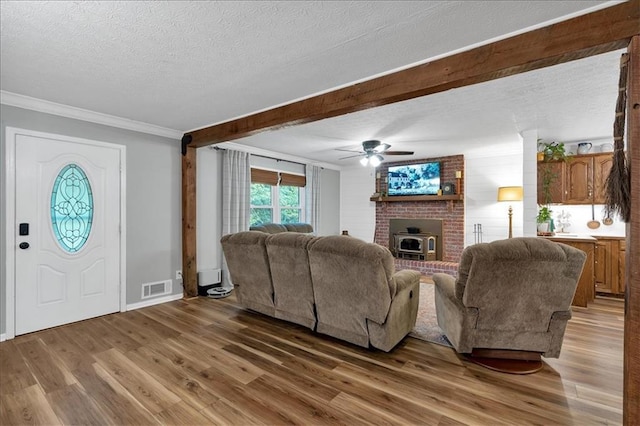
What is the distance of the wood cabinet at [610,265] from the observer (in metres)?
4.34

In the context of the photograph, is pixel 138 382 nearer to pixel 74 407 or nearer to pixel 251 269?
pixel 74 407

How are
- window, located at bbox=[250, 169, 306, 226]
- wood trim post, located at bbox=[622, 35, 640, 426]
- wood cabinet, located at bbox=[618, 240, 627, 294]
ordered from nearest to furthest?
wood trim post, located at bbox=[622, 35, 640, 426] → wood cabinet, located at bbox=[618, 240, 627, 294] → window, located at bbox=[250, 169, 306, 226]

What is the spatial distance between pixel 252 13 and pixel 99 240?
3290 millimetres

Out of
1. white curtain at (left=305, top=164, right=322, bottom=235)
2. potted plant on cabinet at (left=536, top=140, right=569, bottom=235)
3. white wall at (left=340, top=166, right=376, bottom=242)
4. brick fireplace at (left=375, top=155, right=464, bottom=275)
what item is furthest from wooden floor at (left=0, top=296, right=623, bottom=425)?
white wall at (left=340, top=166, right=376, bottom=242)

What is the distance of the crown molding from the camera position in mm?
3023

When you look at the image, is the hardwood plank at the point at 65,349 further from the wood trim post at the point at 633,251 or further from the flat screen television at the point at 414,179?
the flat screen television at the point at 414,179

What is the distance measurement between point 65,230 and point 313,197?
14.6 feet

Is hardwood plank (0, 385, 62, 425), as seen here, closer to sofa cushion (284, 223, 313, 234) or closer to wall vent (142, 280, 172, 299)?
wall vent (142, 280, 172, 299)

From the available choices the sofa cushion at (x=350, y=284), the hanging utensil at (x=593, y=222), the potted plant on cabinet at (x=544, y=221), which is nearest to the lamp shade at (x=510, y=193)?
the potted plant on cabinet at (x=544, y=221)

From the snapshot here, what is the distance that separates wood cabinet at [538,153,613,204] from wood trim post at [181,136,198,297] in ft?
17.8

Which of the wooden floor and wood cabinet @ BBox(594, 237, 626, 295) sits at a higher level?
wood cabinet @ BBox(594, 237, 626, 295)

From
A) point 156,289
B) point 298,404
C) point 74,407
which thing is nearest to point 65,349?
point 74,407

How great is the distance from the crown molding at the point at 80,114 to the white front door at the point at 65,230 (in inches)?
10.9

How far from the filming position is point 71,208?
3.44 m
